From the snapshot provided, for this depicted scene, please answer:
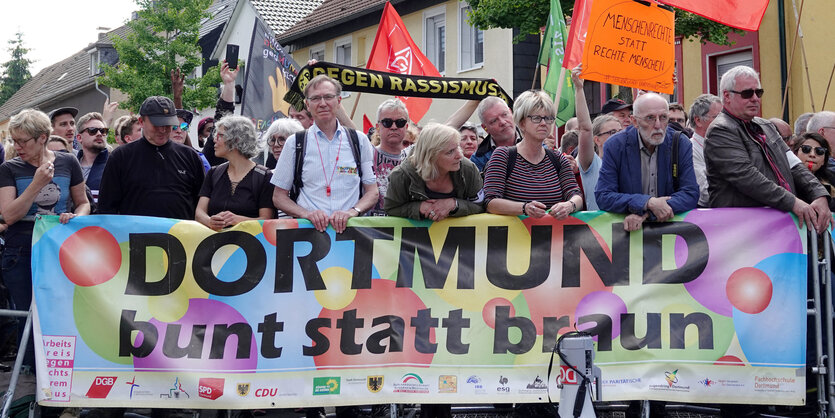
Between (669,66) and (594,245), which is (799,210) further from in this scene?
(669,66)

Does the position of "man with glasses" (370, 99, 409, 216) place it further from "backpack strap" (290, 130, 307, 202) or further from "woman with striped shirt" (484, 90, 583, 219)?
"woman with striped shirt" (484, 90, 583, 219)

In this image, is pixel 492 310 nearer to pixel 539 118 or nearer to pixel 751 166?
pixel 539 118

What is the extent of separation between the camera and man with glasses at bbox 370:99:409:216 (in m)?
7.00

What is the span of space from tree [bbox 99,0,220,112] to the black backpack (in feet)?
98.2

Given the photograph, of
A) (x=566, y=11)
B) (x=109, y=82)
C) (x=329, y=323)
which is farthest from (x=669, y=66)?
(x=109, y=82)

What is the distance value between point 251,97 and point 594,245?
217 inches

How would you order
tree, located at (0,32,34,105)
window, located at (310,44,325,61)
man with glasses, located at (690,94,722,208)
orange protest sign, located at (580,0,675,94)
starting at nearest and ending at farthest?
man with glasses, located at (690,94,722,208), orange protest sign, located at (580,0,675,94), window, located at (310,44,325,61), tree, located at (0,32,34,105)

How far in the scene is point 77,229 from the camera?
6.48 m

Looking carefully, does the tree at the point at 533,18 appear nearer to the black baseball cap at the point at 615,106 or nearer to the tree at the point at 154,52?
the black baseball cap at the point at 615,106

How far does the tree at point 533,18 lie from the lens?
15.9 meters

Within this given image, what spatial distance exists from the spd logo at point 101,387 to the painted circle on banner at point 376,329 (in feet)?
4.58

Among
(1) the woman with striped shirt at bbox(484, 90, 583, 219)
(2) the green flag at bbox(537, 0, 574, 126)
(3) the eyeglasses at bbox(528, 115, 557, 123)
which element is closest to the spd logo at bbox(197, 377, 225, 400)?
(1) the woman with striped shirt at bbox(484, 90, 583, 219)

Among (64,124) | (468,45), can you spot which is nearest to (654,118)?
(64,124)

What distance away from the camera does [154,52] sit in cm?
3659
